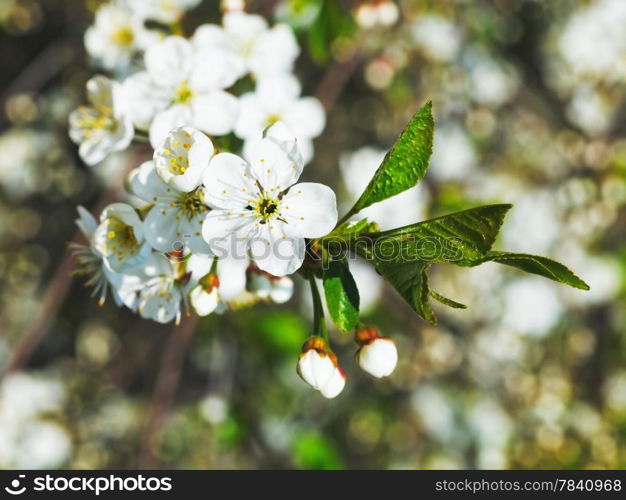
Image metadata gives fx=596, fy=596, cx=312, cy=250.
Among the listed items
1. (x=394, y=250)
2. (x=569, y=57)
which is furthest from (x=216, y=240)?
(x=569, y=57)

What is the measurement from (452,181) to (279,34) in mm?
1992

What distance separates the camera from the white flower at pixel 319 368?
109 cm

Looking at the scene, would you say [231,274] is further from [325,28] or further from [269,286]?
[325,28]

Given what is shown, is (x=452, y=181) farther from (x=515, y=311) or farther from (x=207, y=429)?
(x=207, y=429)

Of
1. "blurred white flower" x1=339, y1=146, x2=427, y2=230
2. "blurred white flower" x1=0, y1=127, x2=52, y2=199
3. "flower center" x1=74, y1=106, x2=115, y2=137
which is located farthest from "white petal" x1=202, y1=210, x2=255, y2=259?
"blurred white flower" x1=0, y1=127, x2=52, y2=199

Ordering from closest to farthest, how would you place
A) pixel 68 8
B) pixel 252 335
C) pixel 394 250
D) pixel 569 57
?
pixel 394 250 < pixel 252 335 < pixel 68 8 < pixel 569 57

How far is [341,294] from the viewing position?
103cm

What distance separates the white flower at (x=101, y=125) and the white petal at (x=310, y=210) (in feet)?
1.50

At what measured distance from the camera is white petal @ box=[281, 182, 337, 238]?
3.36 ft

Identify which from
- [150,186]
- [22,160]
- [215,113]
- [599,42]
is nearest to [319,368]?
[150,186]

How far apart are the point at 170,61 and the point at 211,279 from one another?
0.53m

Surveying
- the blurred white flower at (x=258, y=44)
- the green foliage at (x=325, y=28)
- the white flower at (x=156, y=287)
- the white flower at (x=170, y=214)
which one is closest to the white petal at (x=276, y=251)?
the white flower at (x=170, y=214)

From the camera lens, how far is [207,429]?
3084 millimetres

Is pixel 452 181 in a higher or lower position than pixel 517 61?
lower
